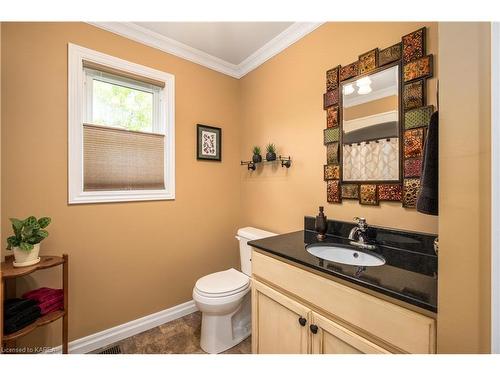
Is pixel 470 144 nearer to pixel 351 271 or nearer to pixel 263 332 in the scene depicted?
pixel 351 271

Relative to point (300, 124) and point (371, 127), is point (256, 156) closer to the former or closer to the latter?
point (300, 124)

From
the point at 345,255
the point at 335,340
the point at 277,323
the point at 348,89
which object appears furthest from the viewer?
the point at 348,89

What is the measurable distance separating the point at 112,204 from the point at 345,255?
1.68 meters

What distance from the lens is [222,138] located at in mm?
2207

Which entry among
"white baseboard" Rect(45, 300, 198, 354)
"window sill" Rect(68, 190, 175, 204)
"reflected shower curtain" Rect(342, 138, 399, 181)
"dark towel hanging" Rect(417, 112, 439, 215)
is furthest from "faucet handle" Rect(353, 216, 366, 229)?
"white baseboard" Rect(45, 300, 198, 354)

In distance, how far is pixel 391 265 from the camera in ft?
3.11

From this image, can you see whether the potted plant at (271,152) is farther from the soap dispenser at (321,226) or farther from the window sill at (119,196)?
the window sill at (119,196)

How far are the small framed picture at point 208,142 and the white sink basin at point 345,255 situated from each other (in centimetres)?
131

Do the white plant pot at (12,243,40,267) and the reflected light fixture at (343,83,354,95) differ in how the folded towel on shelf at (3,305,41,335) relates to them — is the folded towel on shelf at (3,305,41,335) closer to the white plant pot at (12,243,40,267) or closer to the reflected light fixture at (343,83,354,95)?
the white plant pot at (12,243,40,267)

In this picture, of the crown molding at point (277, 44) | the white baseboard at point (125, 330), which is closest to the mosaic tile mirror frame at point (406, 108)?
the crown molding at point (277, 44)

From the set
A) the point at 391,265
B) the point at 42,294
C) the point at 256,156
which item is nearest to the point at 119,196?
the point at 42,294

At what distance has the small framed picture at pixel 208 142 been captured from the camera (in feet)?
6.71
